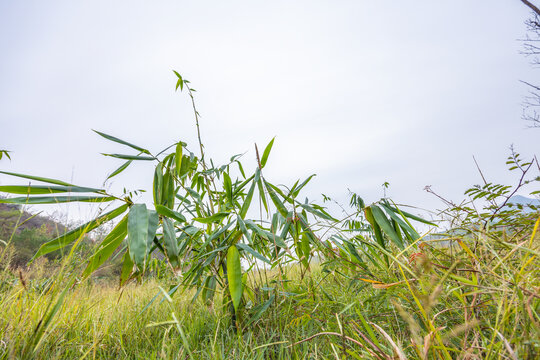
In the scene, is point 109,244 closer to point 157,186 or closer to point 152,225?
point 152,225

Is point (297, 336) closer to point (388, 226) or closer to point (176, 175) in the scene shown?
point (388, 226)

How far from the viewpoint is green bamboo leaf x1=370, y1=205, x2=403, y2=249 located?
0.92m

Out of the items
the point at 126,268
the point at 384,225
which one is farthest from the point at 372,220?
the point at 126,268

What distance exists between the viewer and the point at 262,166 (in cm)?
117

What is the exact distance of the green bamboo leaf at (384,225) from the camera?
92 centimetres

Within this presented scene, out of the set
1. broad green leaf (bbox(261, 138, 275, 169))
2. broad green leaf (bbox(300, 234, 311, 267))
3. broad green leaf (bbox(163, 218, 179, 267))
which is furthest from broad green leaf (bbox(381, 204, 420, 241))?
broad green leaf (bbox(163, 218, 179, 267))

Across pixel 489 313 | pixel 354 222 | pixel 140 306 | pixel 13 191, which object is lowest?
pixel 140 306

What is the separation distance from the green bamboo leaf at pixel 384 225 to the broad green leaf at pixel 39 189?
0.93 meters

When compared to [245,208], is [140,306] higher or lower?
lower

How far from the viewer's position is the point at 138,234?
2.24ft

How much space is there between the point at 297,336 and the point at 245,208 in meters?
0.53

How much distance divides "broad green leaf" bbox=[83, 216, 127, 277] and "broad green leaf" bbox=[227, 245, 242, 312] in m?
0.36

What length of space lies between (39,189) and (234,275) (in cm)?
65

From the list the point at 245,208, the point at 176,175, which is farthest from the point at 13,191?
the point at 245,208
